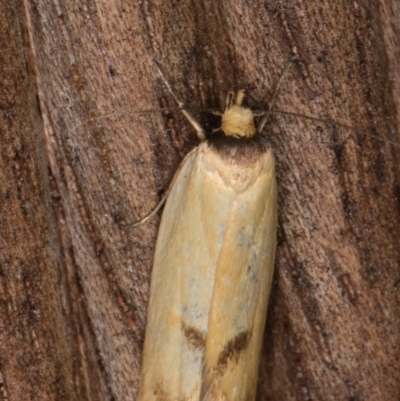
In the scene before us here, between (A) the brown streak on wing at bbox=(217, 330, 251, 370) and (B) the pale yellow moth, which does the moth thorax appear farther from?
(A) the brown streak on wing at bbox=(217, 330, 251, 370)

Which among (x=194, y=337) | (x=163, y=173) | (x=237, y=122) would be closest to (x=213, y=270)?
(x=194, y=337)

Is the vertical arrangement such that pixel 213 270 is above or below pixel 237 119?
below

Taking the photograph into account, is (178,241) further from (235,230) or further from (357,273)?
(357,273)

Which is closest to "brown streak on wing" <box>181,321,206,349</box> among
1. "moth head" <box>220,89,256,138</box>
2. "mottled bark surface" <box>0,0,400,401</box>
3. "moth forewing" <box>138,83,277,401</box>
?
"moth forewing" <box>138,83,277,401</box>

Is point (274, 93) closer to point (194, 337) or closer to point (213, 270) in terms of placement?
point (213, 270)

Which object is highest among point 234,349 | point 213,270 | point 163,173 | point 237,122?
point 237,122

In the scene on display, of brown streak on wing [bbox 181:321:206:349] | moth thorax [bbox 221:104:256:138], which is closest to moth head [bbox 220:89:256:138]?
moth thorax [bbox 221:104:256:138]

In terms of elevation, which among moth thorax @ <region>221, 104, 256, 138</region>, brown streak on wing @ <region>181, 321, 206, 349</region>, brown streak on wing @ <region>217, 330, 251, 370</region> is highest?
moth thorax @ <region>221, 104, 256, 138</region>

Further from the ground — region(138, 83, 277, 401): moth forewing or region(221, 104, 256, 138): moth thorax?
region(221, 104, 256, 138): moth thorax
